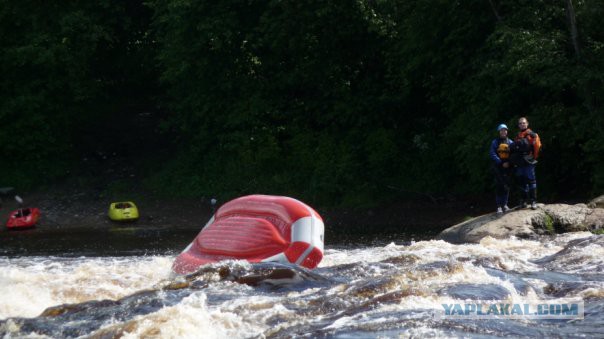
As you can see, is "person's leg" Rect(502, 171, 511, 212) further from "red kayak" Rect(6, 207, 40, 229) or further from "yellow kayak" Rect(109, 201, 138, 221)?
"red kayak" Rect(6, 207, 40, 229)

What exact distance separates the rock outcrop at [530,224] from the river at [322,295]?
695 millimetres

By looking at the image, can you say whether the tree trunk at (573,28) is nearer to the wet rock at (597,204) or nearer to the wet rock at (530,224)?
the wet rock at (597,204)

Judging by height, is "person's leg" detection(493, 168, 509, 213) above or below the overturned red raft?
above

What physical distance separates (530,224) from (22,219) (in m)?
12.7

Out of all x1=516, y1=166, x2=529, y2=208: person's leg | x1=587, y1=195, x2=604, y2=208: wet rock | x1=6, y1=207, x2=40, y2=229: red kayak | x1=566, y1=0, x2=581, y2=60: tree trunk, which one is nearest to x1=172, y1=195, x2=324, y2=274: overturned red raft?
x1=516, y1=166, x2=529, y2=208: person's leg

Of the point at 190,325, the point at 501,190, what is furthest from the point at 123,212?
the point at 190,325

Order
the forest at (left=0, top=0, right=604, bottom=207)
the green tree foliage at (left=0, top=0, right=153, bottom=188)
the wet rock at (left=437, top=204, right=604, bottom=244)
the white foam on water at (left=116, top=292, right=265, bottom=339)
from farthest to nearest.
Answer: the green tree foliage at (left=0, top=0, right=153, bottom=188), the forest at (left=0, top=0, right=604, bottom=207), the wet rock at (left=437, top=204, right=604, bottom=244), the white foam on water at (left=116, top=292, right=265, bottom=339)

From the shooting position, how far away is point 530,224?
14.0 meters

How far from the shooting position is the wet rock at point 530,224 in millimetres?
13789

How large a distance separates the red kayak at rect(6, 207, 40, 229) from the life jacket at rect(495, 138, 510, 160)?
1195 centimetres

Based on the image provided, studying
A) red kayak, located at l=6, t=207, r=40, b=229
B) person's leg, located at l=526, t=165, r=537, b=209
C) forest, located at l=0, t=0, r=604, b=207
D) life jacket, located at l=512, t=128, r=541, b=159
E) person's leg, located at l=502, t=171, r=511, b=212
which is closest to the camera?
life jacket, located at l=512, t=128, r=541, b=159

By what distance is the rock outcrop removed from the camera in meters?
13.8

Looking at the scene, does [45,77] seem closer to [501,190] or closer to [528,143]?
[501,190]

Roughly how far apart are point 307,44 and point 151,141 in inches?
276
